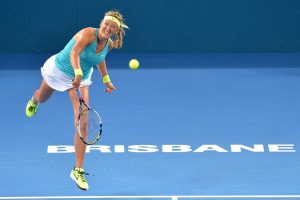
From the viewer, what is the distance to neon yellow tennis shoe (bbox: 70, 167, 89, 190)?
10688mm

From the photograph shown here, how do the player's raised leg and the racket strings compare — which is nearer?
the racket strings

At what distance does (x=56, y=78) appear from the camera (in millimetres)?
11234

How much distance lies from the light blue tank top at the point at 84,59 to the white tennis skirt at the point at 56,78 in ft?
0.17

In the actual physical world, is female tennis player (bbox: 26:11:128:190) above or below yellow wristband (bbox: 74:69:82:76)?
above

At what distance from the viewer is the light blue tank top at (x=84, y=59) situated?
1078 centimetres

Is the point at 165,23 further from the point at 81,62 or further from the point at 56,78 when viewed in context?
the point at 81,62

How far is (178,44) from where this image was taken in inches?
708

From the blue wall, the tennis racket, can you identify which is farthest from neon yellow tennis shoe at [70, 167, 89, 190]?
the blue wall

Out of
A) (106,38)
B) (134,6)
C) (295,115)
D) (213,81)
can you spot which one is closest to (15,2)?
(134,6)

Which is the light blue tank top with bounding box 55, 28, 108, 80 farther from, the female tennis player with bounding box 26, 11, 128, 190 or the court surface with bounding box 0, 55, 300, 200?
the court surface with bounding box 0, 55, 300, 200

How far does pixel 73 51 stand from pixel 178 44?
7583 mm

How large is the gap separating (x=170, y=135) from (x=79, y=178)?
2527 mm

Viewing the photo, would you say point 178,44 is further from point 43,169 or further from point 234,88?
point 43,169

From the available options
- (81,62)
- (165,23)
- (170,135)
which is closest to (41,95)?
(81,62)
